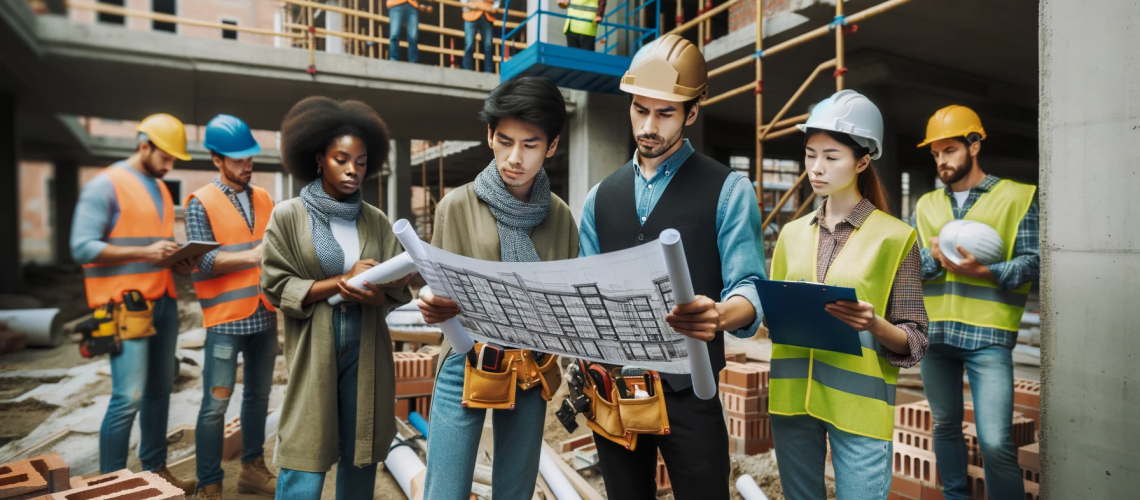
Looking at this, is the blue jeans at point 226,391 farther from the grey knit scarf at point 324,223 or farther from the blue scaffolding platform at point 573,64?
the blue scaffolding platform at point 573,64

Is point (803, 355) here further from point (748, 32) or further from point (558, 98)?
point (748, 32)

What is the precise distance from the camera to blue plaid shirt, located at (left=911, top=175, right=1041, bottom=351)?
9.84 ft

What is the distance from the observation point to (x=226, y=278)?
355 cm

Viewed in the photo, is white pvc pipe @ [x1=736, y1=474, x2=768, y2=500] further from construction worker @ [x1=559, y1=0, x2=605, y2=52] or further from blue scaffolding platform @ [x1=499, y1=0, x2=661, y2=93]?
construction worker @ [x1=559, y1=0, x2=605, y2=52]

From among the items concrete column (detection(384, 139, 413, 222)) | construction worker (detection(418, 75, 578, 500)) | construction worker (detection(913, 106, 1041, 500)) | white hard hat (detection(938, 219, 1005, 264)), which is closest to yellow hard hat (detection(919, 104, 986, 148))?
construction worker (detection(913, 106, 1041, 500))

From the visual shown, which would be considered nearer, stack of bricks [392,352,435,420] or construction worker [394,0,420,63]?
stack of bricks [392,352,435,420]

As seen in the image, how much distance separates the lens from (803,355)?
2.17m

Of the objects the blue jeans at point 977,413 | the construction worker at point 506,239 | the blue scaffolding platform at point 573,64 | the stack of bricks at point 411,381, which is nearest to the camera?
the construction worker at point 506,239

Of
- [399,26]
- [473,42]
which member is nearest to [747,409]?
[473,42]

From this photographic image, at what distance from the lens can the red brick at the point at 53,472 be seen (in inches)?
82.1

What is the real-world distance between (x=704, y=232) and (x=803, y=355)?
708 millimetres

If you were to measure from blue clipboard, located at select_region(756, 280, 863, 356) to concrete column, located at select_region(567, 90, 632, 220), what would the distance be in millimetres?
7549

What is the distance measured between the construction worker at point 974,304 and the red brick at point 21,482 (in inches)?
139

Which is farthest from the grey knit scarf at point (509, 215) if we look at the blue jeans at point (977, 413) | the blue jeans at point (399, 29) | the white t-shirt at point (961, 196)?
the blue jeans at point (399, 29)
